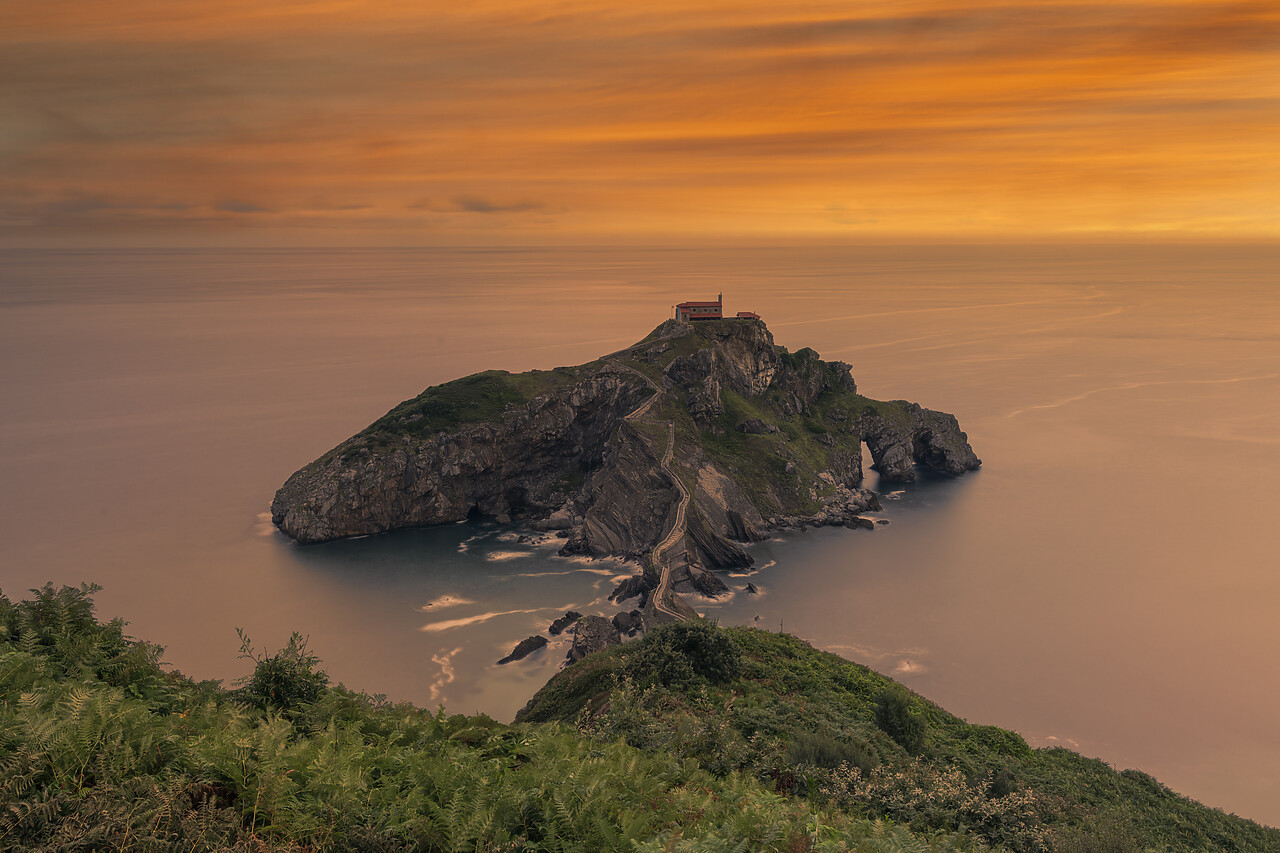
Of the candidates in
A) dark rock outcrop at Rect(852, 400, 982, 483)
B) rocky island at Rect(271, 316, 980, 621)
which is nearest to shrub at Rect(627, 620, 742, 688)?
rocky island at Rect(271, 316, 980, 621)

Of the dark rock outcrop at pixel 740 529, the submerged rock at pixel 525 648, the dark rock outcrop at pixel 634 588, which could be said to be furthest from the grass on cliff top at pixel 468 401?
the submerged rock at pixel 525 648

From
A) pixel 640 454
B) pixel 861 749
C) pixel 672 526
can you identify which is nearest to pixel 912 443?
pixel 640 454

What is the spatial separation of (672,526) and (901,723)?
45361 mm

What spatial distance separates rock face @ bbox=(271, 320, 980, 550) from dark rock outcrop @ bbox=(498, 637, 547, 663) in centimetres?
1062

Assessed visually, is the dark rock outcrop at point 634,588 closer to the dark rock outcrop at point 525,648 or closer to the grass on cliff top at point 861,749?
the dark rock outcrop at point 525,648

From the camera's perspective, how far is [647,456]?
260ft

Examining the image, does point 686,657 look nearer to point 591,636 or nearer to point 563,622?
point 591,636

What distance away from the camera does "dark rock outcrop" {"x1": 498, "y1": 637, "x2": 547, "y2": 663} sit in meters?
55.3

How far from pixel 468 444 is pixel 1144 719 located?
6903cm

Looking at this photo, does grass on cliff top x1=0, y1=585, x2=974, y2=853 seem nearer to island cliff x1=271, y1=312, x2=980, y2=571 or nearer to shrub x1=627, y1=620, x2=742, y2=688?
shrub x1=627, y1=620, x2=742, y2=688

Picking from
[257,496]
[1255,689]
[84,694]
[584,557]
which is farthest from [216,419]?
[1255,689]

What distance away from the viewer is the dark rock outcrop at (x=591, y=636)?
53.6 m

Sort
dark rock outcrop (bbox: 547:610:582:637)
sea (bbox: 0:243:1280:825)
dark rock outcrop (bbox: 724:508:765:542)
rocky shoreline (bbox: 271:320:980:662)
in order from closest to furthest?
sea (bbox: 0:243:1280:825) → dark rock outcrop (bbox: 547:610:582:637) → rocky shoreline (bbox: 271:320:980:662) → dark rock outcrop (bbox: 724:508:765:542)

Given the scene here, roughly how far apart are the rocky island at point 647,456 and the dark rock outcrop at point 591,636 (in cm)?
842
